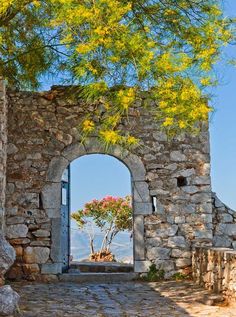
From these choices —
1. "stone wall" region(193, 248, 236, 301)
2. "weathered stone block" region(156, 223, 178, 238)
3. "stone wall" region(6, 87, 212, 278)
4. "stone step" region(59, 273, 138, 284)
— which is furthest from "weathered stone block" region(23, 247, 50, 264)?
"stone wall" region(193, 248, 236, 301)

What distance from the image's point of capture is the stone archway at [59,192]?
29.1 feet

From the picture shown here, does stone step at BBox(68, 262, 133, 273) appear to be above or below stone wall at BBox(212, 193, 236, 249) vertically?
below

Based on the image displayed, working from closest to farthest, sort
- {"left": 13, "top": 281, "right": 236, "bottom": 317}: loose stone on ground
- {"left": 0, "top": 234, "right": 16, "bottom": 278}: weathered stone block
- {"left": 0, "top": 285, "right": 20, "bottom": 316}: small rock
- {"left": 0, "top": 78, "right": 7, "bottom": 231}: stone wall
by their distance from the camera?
1. {"left": 0, "top": 285, "right": 20, "bottom": 316}: small rock
2. {"left": 13, "top": 281, "right": 236, "bottom": 317}: loose stone on ground
3. {"left": 0, "top": 234, "right": 16, "bottom": 278}: weathered stone block
4. {"left": 0, "top": 78, "right": 7, "bottom": 231}: stone wall

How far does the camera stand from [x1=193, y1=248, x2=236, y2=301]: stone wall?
21.9 ft

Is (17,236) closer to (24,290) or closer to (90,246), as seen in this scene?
(24,290)

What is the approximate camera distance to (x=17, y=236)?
8.86 metres

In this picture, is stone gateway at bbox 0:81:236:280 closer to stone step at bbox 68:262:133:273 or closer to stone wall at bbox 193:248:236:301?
stone wall at bbox 193:248:236:301

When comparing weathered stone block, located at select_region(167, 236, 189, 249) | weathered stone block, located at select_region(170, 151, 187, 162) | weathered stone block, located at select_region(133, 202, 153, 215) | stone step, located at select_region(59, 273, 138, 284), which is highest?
weathered stone block, located at select_region(170, 151, 187, 162)

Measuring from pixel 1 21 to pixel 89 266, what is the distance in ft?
17.5

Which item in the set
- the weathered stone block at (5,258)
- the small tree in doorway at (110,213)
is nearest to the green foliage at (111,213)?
the small tree in doorway at (110,213)

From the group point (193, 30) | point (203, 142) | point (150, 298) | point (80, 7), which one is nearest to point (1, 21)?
point (80, 7)

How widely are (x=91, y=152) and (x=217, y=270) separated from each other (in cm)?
319

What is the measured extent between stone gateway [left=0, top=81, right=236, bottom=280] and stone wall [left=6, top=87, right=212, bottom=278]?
2cm

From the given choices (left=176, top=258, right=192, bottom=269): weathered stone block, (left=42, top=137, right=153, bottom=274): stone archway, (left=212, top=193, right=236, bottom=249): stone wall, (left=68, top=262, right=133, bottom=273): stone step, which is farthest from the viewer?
(left=68, top=262, right=133, bottom=273): stone step
